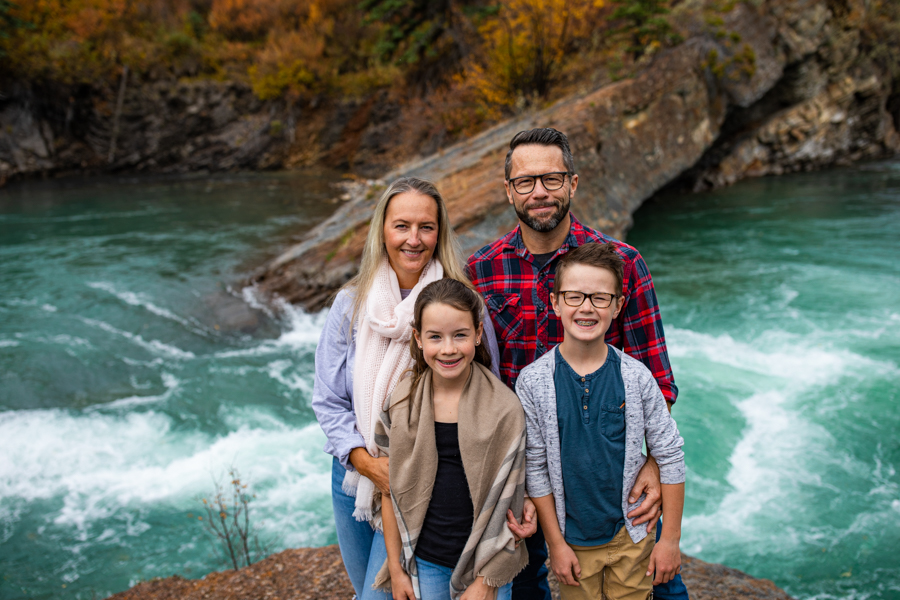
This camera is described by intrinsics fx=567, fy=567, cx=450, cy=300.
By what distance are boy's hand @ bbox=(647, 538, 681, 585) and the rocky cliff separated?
594 centimetres

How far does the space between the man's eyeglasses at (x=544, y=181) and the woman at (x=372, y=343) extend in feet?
1.09

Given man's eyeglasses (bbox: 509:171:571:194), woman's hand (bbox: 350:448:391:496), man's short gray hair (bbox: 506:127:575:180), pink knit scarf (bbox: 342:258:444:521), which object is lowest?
woman's hand (bbox: 350:448:391:496)

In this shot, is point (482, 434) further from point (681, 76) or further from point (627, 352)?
point (681, 76)

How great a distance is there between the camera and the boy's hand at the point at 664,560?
6.81ft

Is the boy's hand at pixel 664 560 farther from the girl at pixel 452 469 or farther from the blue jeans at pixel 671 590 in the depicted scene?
the girl at pixel 452 469

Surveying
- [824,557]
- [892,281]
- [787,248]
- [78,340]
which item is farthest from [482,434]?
[787,248]

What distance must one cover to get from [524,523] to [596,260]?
1.00 meters

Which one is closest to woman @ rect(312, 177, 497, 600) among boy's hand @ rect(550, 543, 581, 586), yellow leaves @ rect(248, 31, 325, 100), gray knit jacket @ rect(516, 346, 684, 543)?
gray knit jacket @ rect(516, 346, 684, 543)

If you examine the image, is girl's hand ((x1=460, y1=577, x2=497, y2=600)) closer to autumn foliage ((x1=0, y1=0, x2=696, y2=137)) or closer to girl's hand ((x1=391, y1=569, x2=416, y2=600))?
girl's hand ((x1=391, y1=569, x2=416, y2=600))

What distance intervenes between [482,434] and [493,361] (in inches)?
16.0

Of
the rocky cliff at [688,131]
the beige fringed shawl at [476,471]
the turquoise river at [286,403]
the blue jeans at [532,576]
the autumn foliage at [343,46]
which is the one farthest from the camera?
the autumn foliage at [343,46]

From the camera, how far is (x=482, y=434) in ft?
6.50

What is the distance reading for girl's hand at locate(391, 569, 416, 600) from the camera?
2.08m

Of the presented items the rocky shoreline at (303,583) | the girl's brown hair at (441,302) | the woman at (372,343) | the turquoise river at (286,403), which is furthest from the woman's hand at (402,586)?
the turquoise river at (286,403)
